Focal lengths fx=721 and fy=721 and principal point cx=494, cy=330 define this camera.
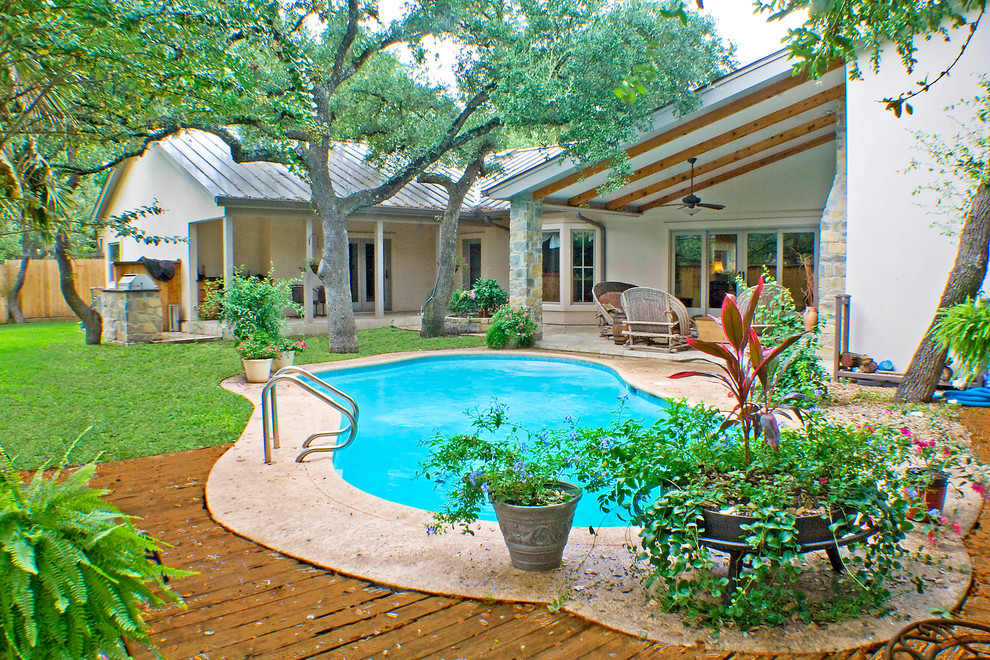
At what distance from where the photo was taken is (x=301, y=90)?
837cm

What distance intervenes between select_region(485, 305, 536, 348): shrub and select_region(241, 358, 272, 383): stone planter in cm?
403

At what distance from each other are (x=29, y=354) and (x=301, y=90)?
6831 mm

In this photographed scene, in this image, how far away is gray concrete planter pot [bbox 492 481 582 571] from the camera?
316 cm

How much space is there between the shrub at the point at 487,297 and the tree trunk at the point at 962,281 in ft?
29.3

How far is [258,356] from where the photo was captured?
923 centimetres

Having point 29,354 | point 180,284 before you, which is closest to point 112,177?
point 180,284

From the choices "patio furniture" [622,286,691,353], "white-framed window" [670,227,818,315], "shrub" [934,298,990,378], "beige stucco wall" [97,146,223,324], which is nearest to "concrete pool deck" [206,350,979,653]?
"shrub" [934,298,990,378]

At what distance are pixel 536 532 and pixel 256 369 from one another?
22.0ft

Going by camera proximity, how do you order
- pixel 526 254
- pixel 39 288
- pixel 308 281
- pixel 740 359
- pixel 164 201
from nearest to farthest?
pixel 740 359, pixel 526 254, pixel 308 281, pixel 164 201, pixel 39 288

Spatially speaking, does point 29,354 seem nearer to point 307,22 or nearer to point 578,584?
point 307,22

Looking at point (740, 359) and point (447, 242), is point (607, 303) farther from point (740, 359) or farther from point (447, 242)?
point (740, 359)

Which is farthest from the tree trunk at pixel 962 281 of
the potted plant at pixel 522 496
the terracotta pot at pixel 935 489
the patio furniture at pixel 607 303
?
the patio furniture at pixel 607 303

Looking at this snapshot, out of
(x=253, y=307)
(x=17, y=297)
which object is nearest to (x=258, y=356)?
(x=253, y=307)

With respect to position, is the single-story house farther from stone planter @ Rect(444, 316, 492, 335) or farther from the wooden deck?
the wooden deck
